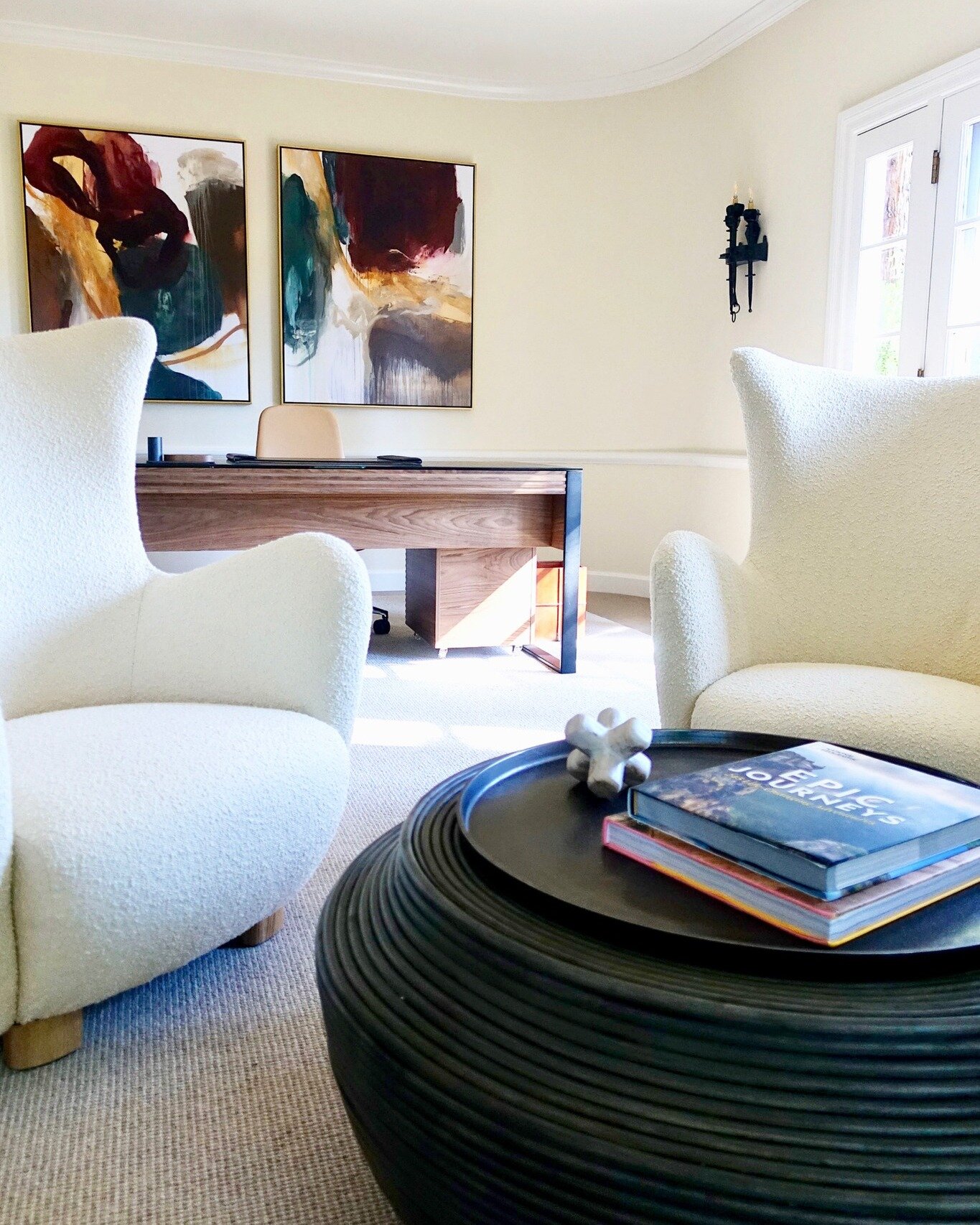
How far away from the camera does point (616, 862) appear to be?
2.77 feet

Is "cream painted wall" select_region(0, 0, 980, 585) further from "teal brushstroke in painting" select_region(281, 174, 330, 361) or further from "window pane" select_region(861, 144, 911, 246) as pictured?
"window pane" select_region(861, 144, 911, 246)

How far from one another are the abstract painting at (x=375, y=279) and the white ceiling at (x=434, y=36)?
1.44ft

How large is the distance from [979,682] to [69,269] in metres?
4.53

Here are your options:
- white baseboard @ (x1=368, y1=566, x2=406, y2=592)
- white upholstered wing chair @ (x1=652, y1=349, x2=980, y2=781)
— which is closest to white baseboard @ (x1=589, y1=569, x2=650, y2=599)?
white baseboard @ (x1=368, y1=566, x2=406, y2=592)

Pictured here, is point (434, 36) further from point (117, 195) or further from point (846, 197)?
point (846, 197)

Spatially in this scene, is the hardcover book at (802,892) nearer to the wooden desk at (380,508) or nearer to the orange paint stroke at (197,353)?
the wooden desk at (380,508)

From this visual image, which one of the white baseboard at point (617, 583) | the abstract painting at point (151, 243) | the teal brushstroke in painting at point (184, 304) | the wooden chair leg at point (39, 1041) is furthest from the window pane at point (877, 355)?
the wooden chair leg at point (39, 1041)

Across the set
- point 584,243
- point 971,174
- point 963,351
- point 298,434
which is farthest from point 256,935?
point 584,243

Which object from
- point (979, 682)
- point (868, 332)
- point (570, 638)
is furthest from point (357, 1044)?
point (868, 332)

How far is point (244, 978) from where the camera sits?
56.2 inches

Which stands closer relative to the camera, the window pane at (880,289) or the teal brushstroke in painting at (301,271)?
the window pane at (880,289)

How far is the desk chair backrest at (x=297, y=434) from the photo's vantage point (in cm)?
397

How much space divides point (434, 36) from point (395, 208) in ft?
2.65

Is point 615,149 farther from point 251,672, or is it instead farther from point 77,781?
point 77,781
